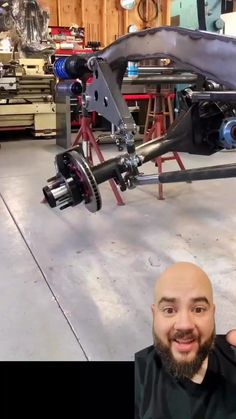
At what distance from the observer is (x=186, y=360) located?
26.9 inches

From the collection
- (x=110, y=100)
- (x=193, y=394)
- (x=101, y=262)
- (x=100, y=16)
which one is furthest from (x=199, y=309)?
(x=100, y=16)

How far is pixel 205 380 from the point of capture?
2.38 ft

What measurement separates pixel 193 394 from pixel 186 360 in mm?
85

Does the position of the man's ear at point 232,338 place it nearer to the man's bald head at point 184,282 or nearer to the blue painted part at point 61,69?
the man's bald head at point 184,282

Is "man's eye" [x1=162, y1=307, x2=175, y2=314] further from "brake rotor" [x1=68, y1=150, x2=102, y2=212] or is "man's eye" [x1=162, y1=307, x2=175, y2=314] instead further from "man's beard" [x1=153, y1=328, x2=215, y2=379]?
"brake rotor" [x1=68, y1=150, x2=102, y2=212]

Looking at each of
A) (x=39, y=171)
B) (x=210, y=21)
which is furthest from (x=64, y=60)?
(x=210, y=21)

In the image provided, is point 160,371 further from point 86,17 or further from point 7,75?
point 86,17

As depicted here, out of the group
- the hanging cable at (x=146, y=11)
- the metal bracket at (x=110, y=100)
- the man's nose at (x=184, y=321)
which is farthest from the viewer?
the hanging cable at (x=146, y=11)

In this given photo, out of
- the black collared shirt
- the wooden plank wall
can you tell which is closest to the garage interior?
the black collared shirt

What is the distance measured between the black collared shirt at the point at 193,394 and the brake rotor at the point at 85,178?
2.51 ft

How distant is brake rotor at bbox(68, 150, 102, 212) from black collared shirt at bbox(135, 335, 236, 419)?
2.51 feet

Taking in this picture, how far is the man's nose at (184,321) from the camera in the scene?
0.66 meters

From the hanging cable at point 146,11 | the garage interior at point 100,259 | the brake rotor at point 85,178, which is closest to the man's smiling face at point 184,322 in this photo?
the garage interior at point 100,259

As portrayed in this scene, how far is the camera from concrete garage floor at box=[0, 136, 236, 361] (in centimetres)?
141
